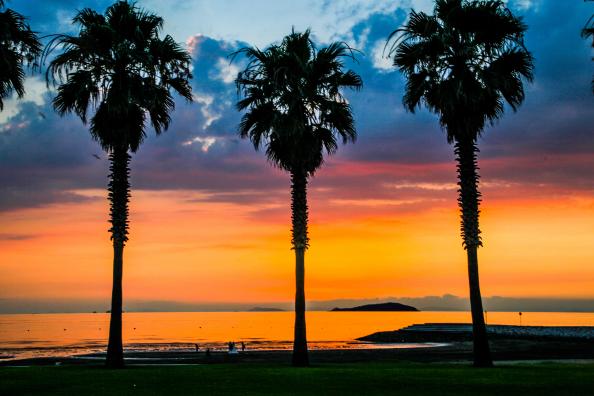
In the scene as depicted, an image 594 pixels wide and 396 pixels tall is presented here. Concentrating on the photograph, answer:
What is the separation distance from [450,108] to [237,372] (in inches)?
637

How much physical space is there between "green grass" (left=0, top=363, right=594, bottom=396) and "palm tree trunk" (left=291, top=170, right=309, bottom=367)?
300cm

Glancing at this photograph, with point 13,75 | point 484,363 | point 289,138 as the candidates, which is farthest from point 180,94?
point 484,363

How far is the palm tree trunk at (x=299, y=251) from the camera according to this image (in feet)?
A: 111

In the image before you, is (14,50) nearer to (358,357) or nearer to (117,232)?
(117,232)

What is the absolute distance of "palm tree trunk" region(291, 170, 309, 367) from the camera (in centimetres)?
3372

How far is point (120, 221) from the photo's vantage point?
33.5 m

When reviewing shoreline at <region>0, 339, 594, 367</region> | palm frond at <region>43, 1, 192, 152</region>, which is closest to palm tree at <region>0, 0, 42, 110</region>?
palm frond at <region>43, 1, 192, 152</region>

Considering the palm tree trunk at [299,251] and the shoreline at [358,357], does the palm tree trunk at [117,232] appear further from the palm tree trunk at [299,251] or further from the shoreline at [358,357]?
the shoreline at [358,357]

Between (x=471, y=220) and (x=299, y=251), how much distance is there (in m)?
8.80

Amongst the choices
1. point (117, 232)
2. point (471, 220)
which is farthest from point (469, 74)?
point (117, 232)

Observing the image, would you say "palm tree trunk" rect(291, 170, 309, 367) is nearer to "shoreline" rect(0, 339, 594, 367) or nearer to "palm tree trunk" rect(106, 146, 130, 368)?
"palm tree trunk" rect(106, 146, 130, 368)

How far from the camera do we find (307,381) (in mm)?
25234

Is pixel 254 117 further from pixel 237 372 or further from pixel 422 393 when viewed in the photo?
pixel 422 393

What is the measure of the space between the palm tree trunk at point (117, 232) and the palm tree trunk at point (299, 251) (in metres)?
8.58
